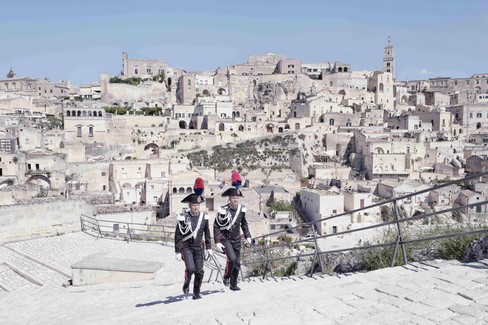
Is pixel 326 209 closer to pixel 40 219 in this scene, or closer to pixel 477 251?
pixel 40 219

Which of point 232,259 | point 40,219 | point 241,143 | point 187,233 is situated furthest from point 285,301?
point 241,143

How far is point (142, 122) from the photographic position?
54.2 metres

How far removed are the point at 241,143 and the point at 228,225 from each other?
46075 mm

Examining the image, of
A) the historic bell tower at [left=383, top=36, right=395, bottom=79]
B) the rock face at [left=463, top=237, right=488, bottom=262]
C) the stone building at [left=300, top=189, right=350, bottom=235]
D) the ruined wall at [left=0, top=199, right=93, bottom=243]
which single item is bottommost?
the stone building at [left=300, top=189, right=350, bottom=235]

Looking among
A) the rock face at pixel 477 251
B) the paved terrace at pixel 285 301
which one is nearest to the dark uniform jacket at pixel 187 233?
the paved terrace at pixel 285 301

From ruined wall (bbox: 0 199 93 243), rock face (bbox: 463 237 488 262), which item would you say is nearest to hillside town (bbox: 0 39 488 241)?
ruined wall (bbox: 0 199 93 243)

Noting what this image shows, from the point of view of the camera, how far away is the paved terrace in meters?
4.18

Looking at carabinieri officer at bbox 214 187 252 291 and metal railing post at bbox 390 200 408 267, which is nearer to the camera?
metal railing post at bbox 390 200 408 267

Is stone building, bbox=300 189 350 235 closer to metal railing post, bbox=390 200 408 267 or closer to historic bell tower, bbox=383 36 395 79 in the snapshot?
metal railing post, bbox=390 200 408 267

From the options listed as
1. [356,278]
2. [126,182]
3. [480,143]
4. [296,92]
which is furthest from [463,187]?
[296,92]

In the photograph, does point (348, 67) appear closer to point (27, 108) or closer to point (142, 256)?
point (27, 108)

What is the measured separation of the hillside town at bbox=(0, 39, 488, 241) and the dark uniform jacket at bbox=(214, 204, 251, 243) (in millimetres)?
9240

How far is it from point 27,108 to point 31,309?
56.8 metres

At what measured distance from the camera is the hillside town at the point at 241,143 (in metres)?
29.7
